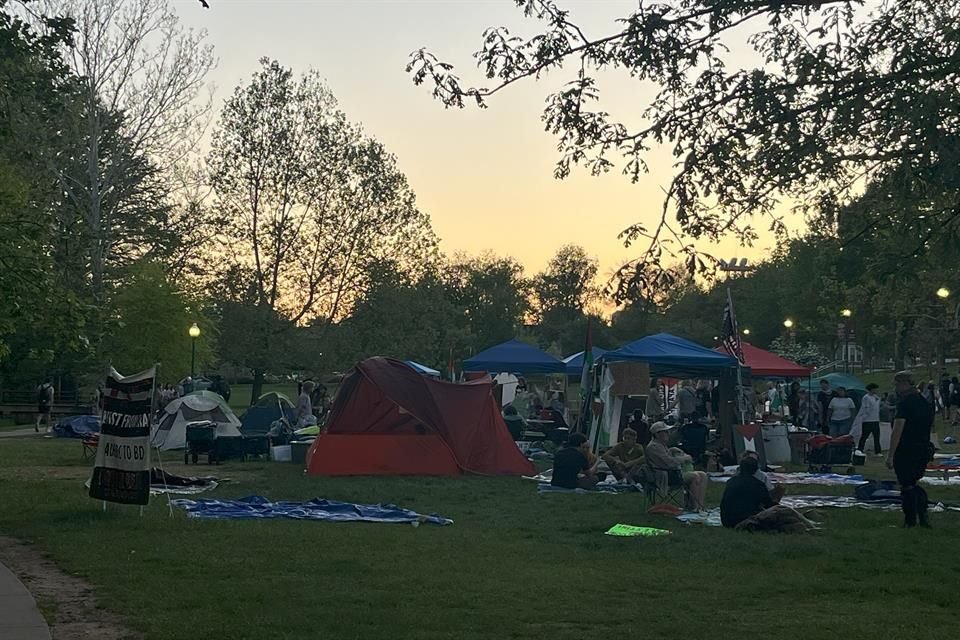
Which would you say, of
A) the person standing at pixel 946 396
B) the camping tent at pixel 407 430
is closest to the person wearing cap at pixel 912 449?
the camping tent at pixel 407 430

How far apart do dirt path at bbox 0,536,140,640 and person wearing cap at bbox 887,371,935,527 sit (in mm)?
9306

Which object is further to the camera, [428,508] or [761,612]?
[428,508]

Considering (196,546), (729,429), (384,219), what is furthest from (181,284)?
(196,546)

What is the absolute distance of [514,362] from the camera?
33.9m

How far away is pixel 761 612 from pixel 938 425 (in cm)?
3424

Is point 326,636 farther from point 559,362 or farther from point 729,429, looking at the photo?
point 559,362

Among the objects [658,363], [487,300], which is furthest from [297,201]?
[487,300]

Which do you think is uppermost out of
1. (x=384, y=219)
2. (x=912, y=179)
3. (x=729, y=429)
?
(x=384, y=219)

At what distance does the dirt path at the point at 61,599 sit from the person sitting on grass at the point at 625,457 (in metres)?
9.76

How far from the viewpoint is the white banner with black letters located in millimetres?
14719

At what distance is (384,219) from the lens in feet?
152

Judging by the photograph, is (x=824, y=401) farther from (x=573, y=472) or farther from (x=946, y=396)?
(x=573, y=472)

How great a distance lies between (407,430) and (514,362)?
11429 mm

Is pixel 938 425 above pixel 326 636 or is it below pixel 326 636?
above
